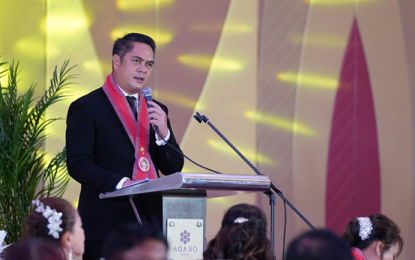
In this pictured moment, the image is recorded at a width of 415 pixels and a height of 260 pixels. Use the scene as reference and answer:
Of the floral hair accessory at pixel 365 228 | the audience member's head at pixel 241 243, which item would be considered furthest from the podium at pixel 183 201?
the floral hair accessory at pixel 365 228

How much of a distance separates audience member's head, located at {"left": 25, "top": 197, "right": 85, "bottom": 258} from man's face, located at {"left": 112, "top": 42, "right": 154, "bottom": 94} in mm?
943

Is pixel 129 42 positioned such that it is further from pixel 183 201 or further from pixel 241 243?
pixel 241 243

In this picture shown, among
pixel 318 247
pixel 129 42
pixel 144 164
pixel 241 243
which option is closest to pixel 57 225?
pixel 241 243

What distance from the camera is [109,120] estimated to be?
2.75m

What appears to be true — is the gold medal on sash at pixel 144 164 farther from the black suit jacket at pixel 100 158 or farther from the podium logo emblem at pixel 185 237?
the podium logo emblem at pixel 185 237

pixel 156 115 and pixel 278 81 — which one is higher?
pixel 278 81

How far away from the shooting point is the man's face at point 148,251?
50.2 inches

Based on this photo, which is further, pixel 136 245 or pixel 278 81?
pixel 278 81

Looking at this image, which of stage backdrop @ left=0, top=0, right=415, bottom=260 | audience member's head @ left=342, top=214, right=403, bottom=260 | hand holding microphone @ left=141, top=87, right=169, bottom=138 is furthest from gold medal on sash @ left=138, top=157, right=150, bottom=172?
stage backdrop @ left=0, top=0, right=415, bottom=260

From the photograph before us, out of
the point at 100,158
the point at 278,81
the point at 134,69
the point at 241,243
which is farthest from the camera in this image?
the point at 278,81

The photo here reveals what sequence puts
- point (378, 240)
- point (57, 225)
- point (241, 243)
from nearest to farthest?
point (57, 225), point (241, 243), point (378, 240)

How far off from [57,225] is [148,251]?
29.4 inches

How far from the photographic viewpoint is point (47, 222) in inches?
76.9

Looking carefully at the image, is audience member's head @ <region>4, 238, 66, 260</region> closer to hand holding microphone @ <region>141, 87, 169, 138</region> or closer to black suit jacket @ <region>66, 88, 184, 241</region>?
black suit jacket @ <region>66, 88, 184, 241</region>
